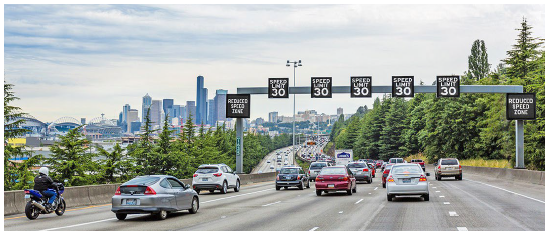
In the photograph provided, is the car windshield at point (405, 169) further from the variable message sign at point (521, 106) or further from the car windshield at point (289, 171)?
the variable message sign at point (521, 106)

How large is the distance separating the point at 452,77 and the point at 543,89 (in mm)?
17186

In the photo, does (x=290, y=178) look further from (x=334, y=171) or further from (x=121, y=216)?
(x=121, y=216)

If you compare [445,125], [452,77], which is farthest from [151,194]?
[445,125]

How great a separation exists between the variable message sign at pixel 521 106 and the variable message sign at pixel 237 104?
61.4 feet

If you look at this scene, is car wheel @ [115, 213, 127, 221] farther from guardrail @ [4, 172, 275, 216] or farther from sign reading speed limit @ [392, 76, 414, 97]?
sign reading speed limit @ [392, 76, 414, 97]

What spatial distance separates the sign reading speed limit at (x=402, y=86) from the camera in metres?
42.9

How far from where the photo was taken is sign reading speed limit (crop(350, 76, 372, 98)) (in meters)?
43.2

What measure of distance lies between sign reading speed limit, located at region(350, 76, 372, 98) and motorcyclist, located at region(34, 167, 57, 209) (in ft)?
91.0

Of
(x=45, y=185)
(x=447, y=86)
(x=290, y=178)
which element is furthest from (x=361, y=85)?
(x=45, y=185)

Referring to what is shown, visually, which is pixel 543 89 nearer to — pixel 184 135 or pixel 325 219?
pixel 325 219

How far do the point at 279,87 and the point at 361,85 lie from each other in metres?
5.97

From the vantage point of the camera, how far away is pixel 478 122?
290 feet

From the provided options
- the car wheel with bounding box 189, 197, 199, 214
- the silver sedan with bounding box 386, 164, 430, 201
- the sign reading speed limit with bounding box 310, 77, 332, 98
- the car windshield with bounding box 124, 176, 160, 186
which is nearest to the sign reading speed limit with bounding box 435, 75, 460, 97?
the sign reading speed limit with bounding box 310, 77, 332, 98

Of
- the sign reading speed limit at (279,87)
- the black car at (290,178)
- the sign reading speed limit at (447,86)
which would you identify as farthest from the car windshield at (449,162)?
the black car at (290,178)
